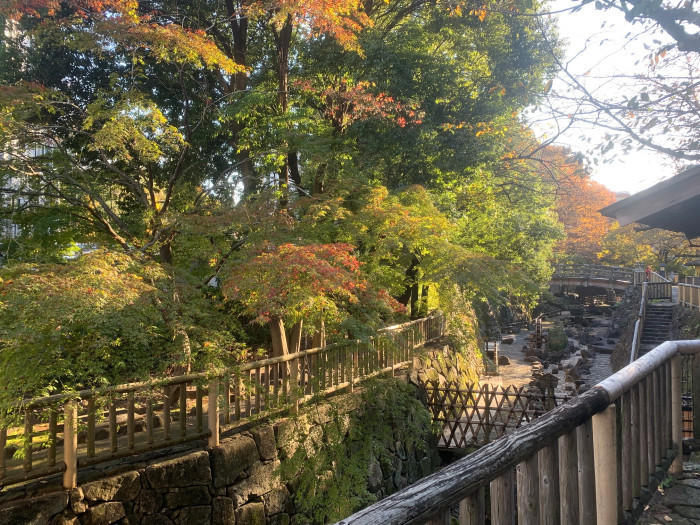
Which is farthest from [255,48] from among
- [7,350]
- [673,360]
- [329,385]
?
[673,360]

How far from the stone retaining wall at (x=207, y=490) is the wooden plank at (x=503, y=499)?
5.40m

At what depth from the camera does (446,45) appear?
589 inches

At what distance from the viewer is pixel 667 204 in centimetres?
390

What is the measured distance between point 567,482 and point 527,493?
0.35 metres

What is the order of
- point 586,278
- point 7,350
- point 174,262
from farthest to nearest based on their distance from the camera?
1. point 586,278
2. point 174,262
3. point 7,350

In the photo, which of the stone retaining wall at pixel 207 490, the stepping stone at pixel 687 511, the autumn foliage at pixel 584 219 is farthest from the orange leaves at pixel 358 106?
the autumn foliage at pixel 584 219

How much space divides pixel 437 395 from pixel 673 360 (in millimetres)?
9454

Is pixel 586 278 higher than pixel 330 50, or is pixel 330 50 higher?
pixel 330 50

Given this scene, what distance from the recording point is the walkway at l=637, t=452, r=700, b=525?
3.00 metres

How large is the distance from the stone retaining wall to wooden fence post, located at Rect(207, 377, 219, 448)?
0.16 meters

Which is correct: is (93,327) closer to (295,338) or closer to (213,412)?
(213,412)

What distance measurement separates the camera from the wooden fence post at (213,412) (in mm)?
6574

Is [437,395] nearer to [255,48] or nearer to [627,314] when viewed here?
[255,48]

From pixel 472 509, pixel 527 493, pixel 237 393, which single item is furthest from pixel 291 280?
pixel 472 509
